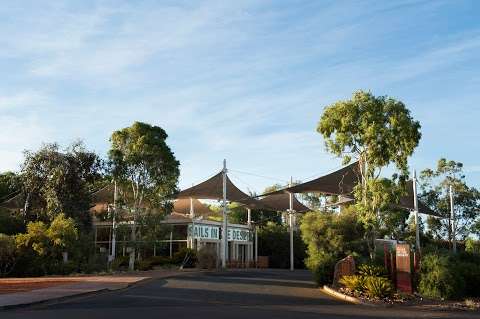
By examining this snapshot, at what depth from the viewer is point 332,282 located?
20.9 m

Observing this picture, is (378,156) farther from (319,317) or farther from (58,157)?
(58,157)

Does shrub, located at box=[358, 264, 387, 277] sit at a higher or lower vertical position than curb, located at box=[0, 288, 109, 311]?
higher

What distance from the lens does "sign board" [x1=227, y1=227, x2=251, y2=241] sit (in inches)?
1770

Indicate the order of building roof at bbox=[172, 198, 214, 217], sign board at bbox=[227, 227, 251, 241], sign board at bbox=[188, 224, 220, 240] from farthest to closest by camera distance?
1. building roof at bbox=[172, 198, 214, 217]
2. sign board at bbox=[227, 227, 251, 241]
3. sign board at bbox=[188, 224, 220, 240]

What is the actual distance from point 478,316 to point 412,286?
4.71 metres

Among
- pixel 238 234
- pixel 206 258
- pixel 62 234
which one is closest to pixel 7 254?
pixel 62 234

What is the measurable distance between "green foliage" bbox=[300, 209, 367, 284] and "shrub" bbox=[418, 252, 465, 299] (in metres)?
7.22

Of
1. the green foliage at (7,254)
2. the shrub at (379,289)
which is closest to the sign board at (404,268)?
the shrub at (379,289)

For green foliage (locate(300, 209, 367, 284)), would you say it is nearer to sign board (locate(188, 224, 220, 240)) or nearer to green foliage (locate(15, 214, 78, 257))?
green foliage (locate(15, 214, 78, 257))

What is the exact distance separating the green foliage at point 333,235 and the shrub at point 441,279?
23.7ft

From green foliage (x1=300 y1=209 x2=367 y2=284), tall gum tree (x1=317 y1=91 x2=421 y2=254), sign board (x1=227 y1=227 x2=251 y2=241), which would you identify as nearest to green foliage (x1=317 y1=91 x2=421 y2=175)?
tall gum tree (x1=317 y1=91 x2=421 y2=254)

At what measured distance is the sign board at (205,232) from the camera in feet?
135

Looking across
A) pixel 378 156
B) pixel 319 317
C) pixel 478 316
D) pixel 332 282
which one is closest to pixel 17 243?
pixel 332 282

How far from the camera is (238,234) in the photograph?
4612 cm
